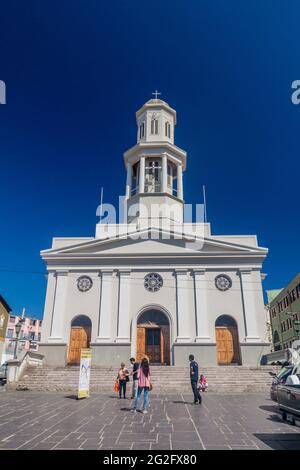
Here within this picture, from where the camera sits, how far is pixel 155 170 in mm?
27203

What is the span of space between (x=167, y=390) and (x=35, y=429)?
9.21m

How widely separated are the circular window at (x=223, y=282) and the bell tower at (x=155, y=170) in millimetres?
5860

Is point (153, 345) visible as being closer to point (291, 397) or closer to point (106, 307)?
point (106, 307)

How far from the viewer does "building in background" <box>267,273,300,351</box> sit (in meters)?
34.8

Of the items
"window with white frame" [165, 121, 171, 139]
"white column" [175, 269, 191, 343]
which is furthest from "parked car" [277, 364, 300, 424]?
"window with white frame" [165, 121, 171, 139]

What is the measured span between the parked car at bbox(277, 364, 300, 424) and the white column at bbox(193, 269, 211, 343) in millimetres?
11487

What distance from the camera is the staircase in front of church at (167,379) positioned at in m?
14.9

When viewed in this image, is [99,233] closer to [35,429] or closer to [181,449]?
[35,429]

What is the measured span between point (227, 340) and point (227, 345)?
0.29 meters

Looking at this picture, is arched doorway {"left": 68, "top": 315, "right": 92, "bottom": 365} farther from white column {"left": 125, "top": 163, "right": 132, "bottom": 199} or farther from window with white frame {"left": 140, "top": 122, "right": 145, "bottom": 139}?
window with white frame {"left": 140, "top": 122, "right": 145, "bottom": 139}

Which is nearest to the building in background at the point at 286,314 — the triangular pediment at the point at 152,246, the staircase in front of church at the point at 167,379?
the triangular pediment at the point at 152,246

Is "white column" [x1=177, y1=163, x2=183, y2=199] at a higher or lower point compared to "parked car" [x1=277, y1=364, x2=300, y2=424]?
higher

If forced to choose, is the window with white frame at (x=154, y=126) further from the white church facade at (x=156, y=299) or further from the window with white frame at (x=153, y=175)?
the white church facade at (x=156, y=299)

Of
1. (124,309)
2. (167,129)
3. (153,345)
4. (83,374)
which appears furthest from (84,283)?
(167,129)
